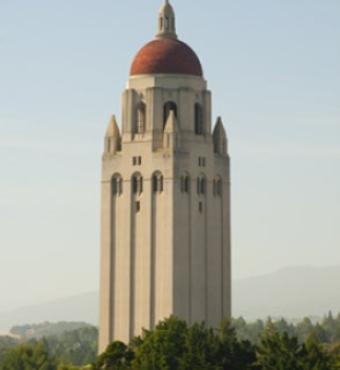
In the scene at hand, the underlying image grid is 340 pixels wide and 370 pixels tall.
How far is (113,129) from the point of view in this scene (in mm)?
94250

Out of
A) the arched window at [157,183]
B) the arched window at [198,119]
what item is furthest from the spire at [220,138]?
the arched window at [157,183]

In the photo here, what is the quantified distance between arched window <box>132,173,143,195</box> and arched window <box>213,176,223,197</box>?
534 cm

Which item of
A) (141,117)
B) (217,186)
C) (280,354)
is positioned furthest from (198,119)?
(280,354)

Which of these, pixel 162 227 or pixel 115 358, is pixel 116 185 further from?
pixel 115 358

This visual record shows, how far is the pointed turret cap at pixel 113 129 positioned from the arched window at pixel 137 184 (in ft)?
12.6

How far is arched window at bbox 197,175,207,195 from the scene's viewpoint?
92.3 m

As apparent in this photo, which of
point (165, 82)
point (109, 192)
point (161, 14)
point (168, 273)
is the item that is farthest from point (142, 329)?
point (161, 14)

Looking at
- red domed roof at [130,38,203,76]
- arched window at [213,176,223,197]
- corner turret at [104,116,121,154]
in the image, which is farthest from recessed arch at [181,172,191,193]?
red domed roof at [130,38,203,76]

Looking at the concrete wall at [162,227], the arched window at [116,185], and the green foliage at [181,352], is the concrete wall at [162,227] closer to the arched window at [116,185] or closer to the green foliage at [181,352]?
the arched window at [116,185]

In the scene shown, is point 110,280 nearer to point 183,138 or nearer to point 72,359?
point 183,138

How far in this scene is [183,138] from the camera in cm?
9181

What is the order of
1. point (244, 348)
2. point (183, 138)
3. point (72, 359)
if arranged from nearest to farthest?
1. point (244, 348)
2. point (183, 138)
3. point (72, 359)

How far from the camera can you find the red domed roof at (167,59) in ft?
305

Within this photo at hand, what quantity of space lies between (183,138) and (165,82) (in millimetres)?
4039
